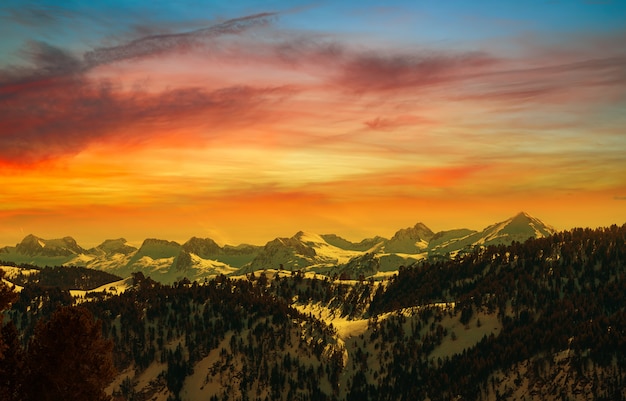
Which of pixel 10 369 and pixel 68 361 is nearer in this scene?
pixel 10 369

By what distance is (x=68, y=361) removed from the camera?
63.6 metres

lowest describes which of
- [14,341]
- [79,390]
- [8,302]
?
[79,390]

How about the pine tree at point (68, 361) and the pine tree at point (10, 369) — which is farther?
the pine tree at point (68, 361)

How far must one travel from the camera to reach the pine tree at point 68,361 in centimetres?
6138

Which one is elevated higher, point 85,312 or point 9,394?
point 85,312

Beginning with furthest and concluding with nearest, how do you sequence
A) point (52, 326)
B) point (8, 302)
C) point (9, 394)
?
point (52, 326)
point (9, 394)
point (8, 302)

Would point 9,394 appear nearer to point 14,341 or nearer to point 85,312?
point 14,341

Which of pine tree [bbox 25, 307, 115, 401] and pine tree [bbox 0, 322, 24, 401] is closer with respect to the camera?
pine tree [bbox 0, 322, 24, 401]

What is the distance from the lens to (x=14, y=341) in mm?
59656

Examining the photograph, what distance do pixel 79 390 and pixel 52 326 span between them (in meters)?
7.06

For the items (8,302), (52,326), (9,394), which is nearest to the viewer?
(8,302)

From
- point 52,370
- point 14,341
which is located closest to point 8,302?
point 14,341

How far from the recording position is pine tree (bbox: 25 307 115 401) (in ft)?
201

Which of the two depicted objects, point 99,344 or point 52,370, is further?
point 99,344
